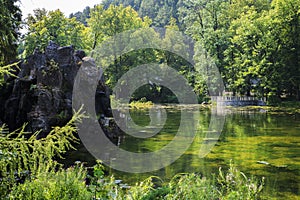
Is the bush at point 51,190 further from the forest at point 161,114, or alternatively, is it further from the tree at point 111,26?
the tree at point 111,26

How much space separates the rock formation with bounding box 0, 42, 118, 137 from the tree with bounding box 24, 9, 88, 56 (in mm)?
14609

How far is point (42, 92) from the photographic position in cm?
1106

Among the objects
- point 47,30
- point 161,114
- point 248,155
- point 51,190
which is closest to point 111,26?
point 47,30

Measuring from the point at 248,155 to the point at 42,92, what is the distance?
7.04 metres

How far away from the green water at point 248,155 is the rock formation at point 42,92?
2650 mm

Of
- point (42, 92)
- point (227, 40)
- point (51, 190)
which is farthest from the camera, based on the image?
Result: point (227, 40)

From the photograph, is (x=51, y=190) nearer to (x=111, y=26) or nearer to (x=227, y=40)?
(x=227, y=40)

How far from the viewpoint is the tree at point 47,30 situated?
26984 mm

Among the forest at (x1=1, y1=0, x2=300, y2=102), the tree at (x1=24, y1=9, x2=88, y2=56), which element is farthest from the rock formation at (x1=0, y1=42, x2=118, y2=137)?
the tree at (x1=24, y1=9, x2=88, y2=56)

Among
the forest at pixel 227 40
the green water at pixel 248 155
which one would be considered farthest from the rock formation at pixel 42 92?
the forest at pixel 227 40

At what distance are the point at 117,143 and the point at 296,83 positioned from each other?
80.2ft

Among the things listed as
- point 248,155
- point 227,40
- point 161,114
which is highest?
point 227,40

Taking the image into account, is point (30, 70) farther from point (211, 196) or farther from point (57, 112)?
point (211, 196)

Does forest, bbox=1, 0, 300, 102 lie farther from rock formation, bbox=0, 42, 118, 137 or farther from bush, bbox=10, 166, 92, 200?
bush, bbox=10, 166, 92, 200
